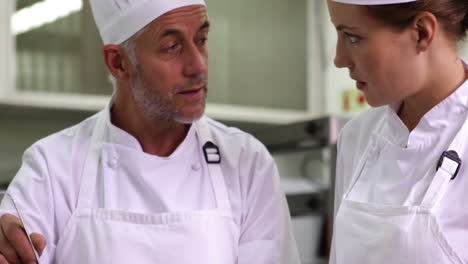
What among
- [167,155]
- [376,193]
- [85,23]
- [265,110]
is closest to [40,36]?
[85,23]

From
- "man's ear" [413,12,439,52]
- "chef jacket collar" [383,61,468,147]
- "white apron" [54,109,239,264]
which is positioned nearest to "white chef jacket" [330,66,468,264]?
"chef jacket collar" [383,61,468,147]

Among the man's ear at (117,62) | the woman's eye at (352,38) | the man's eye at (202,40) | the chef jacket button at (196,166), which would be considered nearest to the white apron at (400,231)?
the woman's eye at (352,38)

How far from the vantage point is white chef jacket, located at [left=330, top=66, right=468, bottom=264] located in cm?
99

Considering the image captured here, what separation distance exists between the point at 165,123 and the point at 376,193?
508 millimetres

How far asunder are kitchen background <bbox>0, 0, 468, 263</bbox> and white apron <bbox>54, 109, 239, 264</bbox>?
58cm

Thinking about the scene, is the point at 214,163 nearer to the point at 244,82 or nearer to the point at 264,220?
the point at 264,220

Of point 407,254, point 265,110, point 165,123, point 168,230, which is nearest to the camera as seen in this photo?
point 407,254

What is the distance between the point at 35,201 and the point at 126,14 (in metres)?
0.45

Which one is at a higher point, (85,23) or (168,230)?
(85,23)

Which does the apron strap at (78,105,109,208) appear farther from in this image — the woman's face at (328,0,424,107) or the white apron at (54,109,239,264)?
the woman's face at (328,0,424,107)

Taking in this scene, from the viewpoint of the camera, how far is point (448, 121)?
3.48 feet

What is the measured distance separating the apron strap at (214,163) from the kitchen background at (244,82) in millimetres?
480

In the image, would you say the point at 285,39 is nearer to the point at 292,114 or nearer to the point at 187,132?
the point at 292,114

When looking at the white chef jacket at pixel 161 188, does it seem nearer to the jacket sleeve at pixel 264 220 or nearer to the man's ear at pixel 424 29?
the jacket sleeve at pixel 264 220
